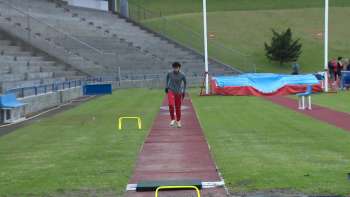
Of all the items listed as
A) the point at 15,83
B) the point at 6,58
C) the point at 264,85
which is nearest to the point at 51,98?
the point at 15,83

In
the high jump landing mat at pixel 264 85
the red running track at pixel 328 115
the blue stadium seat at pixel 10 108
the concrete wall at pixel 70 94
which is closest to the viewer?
the red running track at pixel 328 115

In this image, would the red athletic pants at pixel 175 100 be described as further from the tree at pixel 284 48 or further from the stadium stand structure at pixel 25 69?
the tree at pixel 284 48

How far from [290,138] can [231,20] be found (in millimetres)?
65738

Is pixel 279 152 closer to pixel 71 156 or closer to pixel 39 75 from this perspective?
pixel 71 156

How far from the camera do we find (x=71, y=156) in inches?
369

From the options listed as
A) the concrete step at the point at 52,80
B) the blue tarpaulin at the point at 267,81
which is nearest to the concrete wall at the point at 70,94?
the concrete step at the point at 52,80

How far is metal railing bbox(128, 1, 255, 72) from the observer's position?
162 ft

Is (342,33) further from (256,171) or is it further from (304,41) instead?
(256,171)

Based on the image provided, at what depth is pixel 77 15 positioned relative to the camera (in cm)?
4606

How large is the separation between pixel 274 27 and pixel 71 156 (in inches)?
2723

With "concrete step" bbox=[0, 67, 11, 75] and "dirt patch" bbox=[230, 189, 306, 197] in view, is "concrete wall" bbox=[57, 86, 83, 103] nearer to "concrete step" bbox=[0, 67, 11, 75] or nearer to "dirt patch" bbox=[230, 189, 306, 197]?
"concrete step" bbox=[0, 67, 11, 75]

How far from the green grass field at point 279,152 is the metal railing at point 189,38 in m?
34.1

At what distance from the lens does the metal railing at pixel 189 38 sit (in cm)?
4947

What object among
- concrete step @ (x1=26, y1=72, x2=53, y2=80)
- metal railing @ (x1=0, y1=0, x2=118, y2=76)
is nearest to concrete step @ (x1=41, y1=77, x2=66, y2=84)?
concrete step @ (x1=26, y1=72, x2=53, y2=80)
